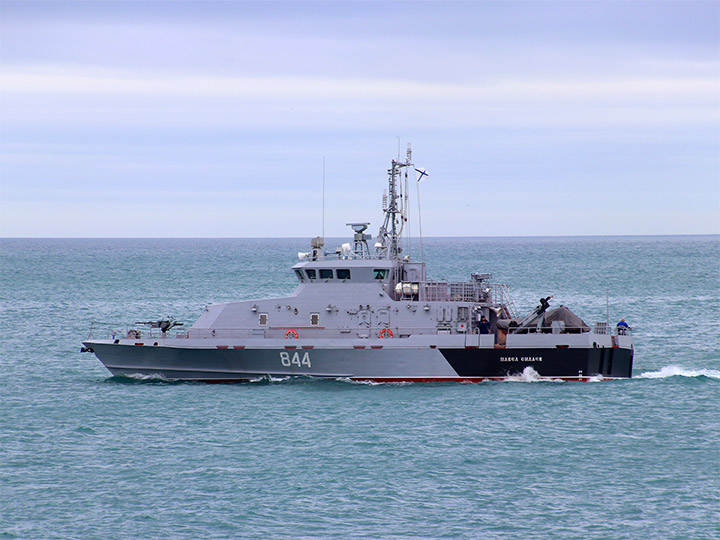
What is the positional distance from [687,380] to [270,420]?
1595cm

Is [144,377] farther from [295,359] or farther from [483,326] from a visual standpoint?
[483,326]

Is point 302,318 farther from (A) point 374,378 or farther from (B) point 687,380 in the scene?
(B) point 687,380

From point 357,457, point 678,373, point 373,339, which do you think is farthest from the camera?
point 678,373

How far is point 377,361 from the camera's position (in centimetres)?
3067

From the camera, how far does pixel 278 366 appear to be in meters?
31.0

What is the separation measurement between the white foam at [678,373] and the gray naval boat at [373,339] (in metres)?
1.44

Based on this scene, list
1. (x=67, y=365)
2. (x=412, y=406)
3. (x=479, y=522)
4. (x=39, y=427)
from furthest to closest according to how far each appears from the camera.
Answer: (x=67, y=365) → (x=412, y=406) → (x=39, y=427) → (x=479, y=522)

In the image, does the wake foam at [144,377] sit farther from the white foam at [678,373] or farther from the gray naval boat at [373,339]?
the white foam at [678,373]

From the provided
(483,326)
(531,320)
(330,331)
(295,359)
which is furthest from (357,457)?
(531,320)

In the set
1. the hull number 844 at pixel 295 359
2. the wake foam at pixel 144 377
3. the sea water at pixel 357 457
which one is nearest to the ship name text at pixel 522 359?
the sea water at pixel 357 457

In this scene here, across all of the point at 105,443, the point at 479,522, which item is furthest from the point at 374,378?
the point at 479,522

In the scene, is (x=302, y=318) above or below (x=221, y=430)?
above

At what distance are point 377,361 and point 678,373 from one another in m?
11.8

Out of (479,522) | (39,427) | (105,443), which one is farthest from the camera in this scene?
(39,427)
